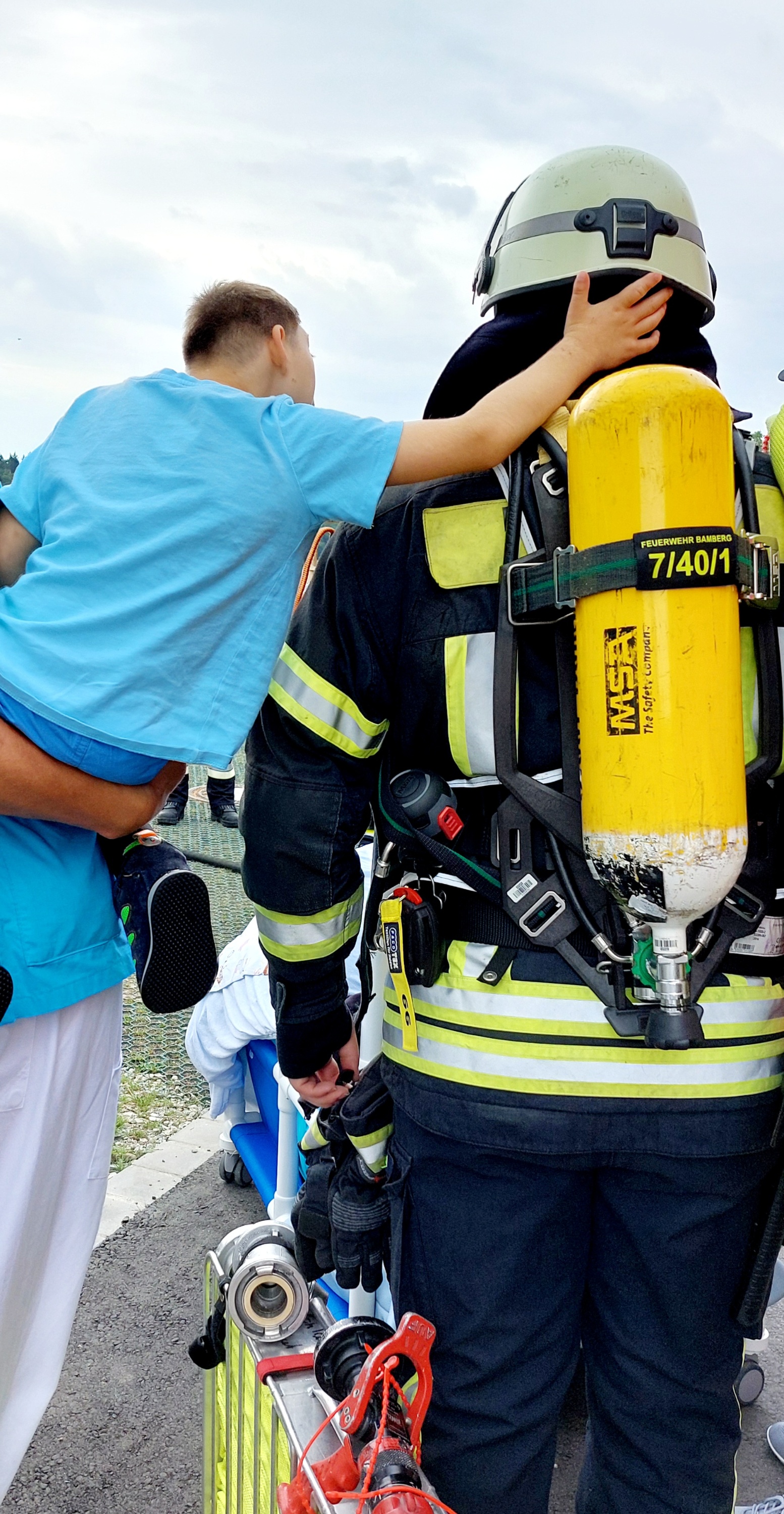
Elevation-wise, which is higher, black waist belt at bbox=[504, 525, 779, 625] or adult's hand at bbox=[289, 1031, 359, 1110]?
black waist belt at bbox=[504, 525, 779, 625]

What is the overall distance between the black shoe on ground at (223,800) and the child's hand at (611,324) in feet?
22.1

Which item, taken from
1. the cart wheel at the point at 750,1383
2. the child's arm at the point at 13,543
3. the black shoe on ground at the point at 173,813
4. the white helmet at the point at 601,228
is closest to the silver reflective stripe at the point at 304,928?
the child's arm at the point at 13,543

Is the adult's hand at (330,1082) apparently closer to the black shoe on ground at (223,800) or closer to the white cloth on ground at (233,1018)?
the white cloth on ground at (233,1018)

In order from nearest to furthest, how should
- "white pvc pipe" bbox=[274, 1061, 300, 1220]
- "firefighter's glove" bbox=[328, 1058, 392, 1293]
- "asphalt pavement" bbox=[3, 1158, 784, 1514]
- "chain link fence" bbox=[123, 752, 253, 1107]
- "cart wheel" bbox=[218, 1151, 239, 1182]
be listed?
"firefighter's glove" bbox=[328, 1058, 392, 1293] → "asphalt pavement" bbox=[3, 1158, 784, 1514] → "white pvc pipe" bbox=[274, 1061, 300, 1220] → "cart wheel" bbox=[218, 1151, 239, 1182] → "chain link fence" bbox=[123, 752, 253, 1107]

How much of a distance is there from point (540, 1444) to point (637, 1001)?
28.9 inches

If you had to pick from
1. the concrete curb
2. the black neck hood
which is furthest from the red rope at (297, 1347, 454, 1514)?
the concrete curb

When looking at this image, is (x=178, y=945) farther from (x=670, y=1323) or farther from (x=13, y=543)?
(x=670, y=1323)

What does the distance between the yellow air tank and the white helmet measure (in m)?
0.43

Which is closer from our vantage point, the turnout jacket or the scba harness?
the scba harness

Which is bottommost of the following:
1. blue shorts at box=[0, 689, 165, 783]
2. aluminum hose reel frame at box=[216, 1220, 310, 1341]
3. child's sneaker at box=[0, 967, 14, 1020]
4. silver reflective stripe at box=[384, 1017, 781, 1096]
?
aluminum hose reel frame at box=[216, 1220, 310, 1341]

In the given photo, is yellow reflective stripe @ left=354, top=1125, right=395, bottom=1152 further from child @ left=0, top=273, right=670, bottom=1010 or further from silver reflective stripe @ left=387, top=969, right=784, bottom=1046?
child @ left=0, top=273, right=670, bottom=1010

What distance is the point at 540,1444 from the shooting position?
1699 millimetres

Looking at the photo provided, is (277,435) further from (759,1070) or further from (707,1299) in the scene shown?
(707,1299)

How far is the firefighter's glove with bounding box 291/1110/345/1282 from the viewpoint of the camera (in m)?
2.04
